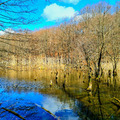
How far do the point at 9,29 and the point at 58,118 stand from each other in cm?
547

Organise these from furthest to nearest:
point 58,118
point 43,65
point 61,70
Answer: point 43,65 → point 61,70 → point 58,118

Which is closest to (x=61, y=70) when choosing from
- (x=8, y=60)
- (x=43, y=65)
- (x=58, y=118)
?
(x=43, y=65)

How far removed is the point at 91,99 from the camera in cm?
1085

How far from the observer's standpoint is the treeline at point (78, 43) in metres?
5.12

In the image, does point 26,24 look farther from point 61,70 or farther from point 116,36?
point 61,70

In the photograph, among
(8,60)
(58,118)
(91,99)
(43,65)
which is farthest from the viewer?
(43,65)

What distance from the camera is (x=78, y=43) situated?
63.9ft

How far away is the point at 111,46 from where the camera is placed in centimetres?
2528

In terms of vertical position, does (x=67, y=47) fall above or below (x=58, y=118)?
above

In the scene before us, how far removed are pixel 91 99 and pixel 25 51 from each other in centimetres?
778

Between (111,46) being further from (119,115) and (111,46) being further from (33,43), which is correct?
(33,43)

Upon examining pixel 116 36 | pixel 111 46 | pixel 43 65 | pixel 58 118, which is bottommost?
pixel 58 118

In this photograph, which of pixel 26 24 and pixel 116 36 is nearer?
pixel 26 24

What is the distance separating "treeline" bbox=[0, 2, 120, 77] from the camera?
202 inches
